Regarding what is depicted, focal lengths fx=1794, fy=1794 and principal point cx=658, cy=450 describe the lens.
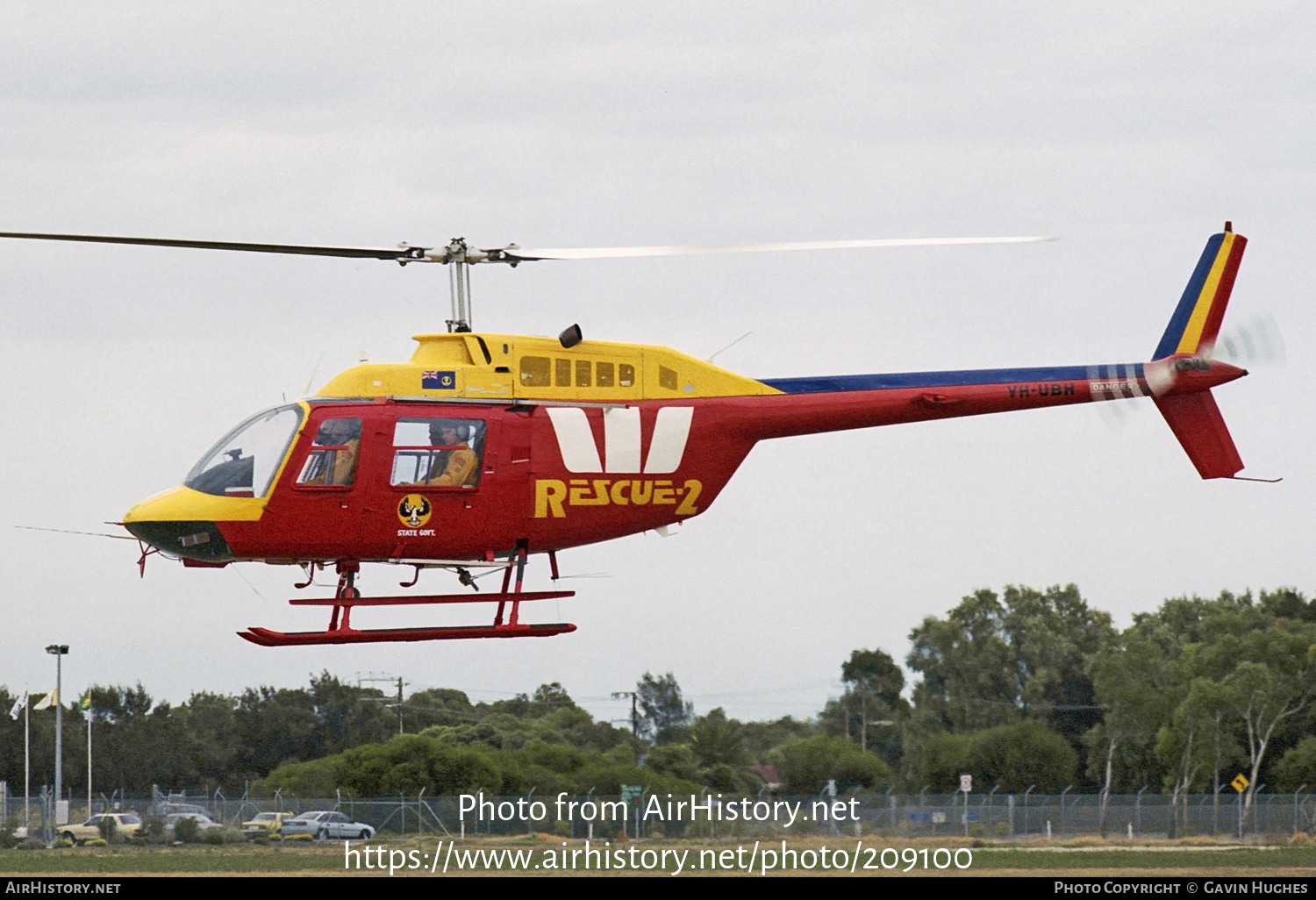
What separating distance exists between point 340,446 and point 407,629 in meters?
1.94

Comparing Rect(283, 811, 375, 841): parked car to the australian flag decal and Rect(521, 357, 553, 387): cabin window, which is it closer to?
Rect(521, 357, 553, 387): cabin window

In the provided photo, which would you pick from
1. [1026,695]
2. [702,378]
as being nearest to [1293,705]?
[1026,695]

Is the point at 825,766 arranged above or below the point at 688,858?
above

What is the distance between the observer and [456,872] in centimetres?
3441

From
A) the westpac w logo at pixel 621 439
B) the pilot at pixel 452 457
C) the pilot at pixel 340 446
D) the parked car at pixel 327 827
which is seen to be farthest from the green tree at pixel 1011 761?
the pilot at pixel 340 446

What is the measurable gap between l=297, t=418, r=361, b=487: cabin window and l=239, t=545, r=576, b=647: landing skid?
3.28ft

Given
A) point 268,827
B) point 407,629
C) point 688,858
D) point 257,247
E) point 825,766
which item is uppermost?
point 257,247

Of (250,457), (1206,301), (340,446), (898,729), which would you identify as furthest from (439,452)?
(898,729)

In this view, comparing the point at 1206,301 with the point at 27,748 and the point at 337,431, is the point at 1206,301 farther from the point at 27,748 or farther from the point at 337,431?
the point at 27,748

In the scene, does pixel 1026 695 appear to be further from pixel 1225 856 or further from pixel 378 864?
pixel 378 864

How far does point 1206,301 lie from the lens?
21.9m

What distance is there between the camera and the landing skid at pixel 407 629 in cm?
1770

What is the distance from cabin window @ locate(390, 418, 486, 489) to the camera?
18.0 meters

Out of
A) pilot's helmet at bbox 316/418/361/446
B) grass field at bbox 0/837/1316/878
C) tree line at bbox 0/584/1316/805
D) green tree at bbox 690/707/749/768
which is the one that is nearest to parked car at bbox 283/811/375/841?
grass field at bbox 0/837/1316/878
